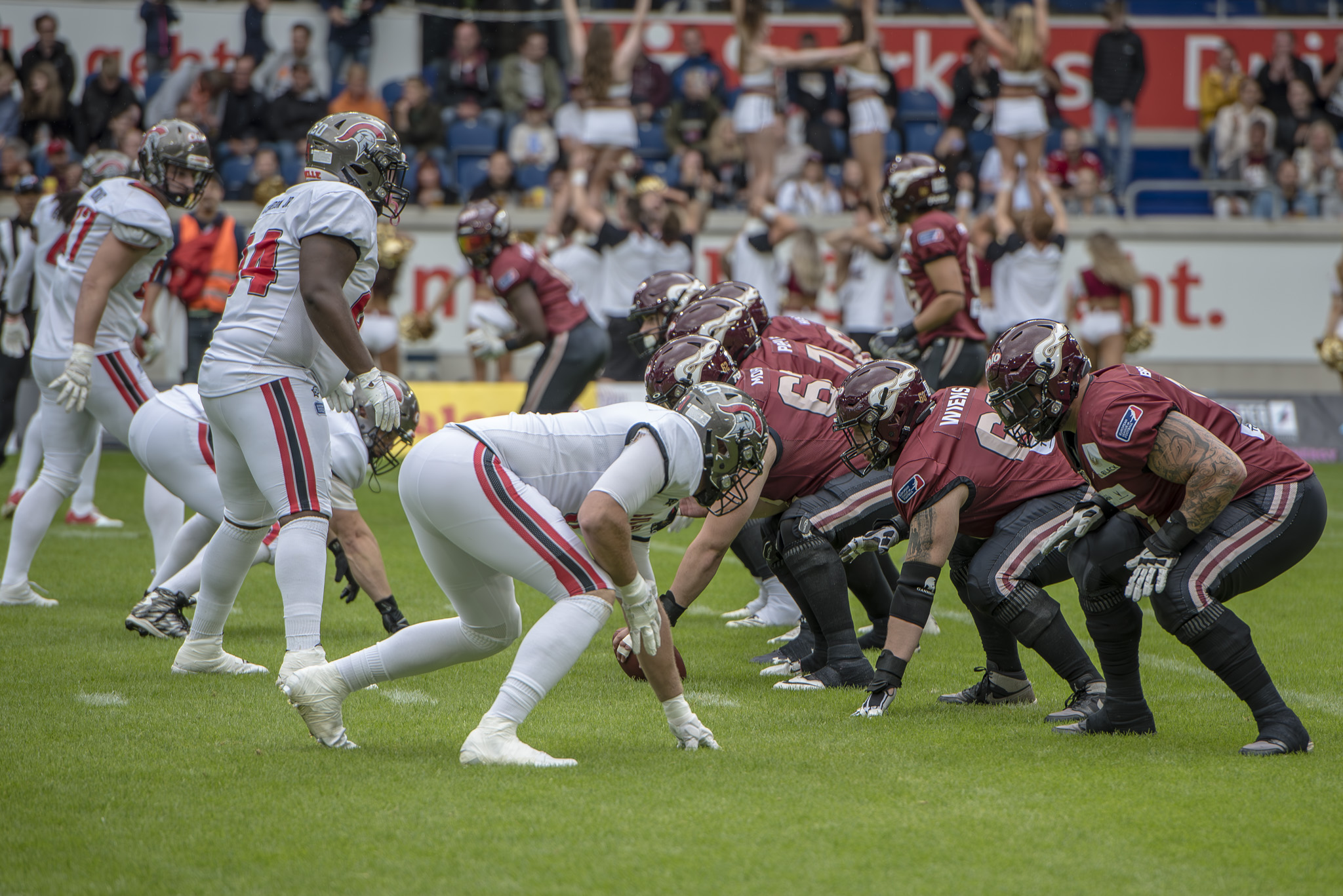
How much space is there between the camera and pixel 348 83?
1600 cm

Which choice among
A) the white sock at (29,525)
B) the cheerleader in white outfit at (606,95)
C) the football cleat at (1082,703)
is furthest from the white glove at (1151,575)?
the cheerleader in white outfit at (606,95)

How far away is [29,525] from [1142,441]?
16.4 ft

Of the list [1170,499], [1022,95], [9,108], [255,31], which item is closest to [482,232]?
[1170,499]

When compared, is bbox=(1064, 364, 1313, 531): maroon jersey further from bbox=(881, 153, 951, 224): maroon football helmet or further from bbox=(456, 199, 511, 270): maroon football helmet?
bbox=(456, 199, 511, 270): maroon football helmet

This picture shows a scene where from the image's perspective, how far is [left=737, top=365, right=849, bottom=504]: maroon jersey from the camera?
559 centimetres

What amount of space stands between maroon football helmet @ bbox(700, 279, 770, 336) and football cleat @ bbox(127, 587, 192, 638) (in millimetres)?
2613

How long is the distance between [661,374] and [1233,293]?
1312 cm

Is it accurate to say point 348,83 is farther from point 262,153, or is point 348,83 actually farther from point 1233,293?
point 1233,293

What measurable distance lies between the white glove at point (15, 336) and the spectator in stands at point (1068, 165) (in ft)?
37.6

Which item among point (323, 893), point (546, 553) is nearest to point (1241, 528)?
point (546, 553)

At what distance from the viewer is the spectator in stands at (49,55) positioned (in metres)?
15.8

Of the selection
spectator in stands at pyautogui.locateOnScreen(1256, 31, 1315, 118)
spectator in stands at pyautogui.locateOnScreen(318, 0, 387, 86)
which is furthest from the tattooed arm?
spectator in stands at pyautogui.locateOnScreen(1256, 31, 1315, 118)

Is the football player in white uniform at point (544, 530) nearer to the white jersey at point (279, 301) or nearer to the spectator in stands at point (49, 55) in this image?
the white jersey at point (279, 301)

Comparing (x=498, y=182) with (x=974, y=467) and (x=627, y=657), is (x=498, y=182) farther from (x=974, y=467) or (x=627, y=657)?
(x=974, y=467)
